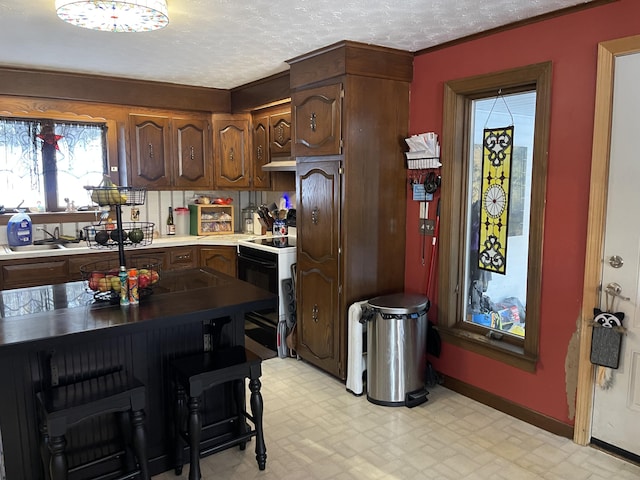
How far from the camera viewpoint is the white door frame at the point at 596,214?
2.52m

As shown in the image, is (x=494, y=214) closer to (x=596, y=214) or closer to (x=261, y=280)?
(x=596, y=214)

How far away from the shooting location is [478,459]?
266 centimetres

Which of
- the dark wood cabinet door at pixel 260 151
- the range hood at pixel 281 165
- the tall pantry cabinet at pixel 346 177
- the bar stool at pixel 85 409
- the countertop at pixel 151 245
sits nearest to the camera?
the bar stool at pixel 85 409

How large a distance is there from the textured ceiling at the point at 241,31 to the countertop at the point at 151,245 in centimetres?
147

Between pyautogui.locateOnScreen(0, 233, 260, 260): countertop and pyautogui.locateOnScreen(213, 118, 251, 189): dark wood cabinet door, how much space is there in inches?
21.3

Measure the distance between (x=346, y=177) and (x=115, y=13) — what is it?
65.4 inches

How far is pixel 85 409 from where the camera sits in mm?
2025

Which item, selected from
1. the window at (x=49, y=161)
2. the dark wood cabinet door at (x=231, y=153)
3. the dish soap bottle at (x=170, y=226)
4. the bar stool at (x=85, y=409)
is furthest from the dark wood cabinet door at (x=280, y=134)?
the bar stool at (x=85, y=409)

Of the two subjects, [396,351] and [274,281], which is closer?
[396,351]

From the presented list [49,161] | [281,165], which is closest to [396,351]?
[281,165]

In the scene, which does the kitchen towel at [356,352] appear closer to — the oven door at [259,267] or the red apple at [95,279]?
the oven door at [259,267]

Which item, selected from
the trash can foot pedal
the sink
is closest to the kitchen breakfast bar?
the trash can foot pedal

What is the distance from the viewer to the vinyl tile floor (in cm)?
254

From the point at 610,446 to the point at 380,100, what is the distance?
2.48 meters
